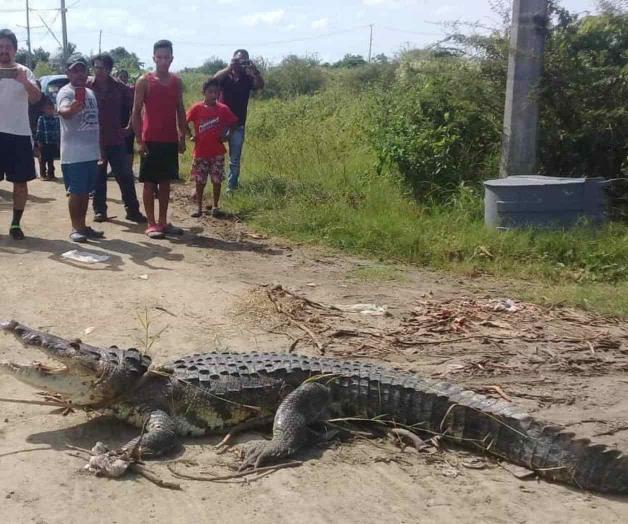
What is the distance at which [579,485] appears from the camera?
11.8 feet

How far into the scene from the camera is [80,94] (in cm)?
741

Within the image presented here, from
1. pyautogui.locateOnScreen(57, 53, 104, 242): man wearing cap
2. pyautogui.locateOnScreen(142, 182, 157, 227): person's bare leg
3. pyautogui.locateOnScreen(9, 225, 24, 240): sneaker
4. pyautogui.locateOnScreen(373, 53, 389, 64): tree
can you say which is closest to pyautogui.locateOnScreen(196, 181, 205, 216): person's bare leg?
pyautogui.locateOnScreen(142, 182, 157, 227): person's bare leg

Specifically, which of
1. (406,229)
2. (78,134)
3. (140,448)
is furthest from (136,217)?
(140,448)

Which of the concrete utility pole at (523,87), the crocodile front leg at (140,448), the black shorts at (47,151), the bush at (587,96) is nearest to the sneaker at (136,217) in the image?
the black shorts at (47,151)

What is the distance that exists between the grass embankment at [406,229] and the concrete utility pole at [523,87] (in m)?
0.62

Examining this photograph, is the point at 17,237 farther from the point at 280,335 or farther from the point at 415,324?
the point at 415,324

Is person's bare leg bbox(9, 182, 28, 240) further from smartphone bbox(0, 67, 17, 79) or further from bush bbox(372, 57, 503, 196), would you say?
bush bbox(372, 57, 503, 196)

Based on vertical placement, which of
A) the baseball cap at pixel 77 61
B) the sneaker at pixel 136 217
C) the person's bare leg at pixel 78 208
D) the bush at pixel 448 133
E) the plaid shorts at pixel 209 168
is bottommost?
the sneaker at pixel 136 217

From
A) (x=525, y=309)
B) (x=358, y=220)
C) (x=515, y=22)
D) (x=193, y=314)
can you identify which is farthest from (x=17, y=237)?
(x=515, y=22)

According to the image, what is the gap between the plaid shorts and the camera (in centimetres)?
915

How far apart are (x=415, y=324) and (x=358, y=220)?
114 inches

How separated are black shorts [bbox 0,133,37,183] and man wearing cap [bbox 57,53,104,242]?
37cm

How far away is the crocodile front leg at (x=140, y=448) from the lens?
3.59 m

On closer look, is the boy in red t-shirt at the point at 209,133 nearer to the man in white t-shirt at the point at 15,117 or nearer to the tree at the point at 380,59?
the man in white t-shirt at the point at 15,117
